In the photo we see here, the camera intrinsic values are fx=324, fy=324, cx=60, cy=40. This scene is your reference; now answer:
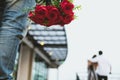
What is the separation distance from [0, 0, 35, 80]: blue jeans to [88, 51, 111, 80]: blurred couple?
6.77 m

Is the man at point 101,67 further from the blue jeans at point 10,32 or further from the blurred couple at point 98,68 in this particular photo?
the blue jeans at point 10,32

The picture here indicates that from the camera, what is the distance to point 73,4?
1.92m

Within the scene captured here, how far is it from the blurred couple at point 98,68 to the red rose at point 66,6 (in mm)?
6375

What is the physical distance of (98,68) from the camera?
8328mm

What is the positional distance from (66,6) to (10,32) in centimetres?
53

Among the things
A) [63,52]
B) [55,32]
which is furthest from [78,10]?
[63,52]

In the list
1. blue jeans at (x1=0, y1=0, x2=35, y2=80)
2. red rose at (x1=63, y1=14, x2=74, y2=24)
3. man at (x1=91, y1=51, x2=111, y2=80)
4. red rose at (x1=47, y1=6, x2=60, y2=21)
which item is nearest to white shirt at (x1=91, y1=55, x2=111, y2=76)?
man at (x1=91, y1=51, x2=111, y2=80)

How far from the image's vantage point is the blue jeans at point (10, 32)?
55.4 inches

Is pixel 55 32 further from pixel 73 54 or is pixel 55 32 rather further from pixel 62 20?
pixel 62 20

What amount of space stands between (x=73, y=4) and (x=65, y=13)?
97 mm


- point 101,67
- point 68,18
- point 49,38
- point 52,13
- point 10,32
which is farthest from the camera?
point 49,38

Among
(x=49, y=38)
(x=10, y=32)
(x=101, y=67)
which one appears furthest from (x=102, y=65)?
(x=10, y=32)

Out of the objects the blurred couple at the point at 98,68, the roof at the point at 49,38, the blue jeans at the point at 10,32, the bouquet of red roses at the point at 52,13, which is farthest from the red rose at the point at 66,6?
the roof at the point at 49,38

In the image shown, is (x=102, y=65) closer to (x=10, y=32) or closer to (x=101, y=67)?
(x=101, y=67)
